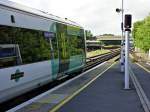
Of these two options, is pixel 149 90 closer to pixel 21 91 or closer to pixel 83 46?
pixel 21 91

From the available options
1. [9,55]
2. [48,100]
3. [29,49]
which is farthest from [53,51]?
→ [9,55]

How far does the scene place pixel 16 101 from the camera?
627 inches

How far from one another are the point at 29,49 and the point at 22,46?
0.90 meters

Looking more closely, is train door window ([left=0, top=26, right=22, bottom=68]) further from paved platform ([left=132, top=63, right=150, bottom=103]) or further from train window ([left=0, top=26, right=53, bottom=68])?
paved platform ([left=132, top=63, right=150, bottom=103])

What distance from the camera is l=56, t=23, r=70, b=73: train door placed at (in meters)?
20.6

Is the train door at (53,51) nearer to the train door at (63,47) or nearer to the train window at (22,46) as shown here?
the train window at (22,46)

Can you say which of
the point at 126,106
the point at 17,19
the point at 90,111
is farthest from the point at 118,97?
the point at 17,19

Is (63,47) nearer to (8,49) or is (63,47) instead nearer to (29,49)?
(29,49)

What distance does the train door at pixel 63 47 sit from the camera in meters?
20.6

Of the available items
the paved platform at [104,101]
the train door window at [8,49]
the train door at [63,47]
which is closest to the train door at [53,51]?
the train door at [63,47]

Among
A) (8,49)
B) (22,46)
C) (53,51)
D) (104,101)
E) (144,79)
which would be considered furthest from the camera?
(144,79)

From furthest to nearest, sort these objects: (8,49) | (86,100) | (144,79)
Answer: (144,79) < (86,100) < (8,49)

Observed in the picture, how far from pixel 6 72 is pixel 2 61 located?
0.35 metres

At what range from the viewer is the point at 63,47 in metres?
21.5
